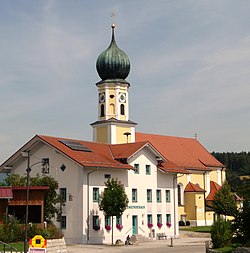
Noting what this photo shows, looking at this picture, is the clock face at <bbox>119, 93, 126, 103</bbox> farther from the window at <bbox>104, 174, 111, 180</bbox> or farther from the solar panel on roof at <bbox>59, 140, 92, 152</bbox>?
the window at <bbox>104, 174, 111, 180</bbox>

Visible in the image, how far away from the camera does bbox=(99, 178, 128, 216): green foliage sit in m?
44.4

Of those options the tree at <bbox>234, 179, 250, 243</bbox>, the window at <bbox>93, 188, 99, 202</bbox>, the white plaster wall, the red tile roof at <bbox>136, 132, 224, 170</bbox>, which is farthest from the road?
the red tile roof at <bbox>136, 132, 224, 170</bbox>

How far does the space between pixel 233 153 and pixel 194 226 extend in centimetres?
11074

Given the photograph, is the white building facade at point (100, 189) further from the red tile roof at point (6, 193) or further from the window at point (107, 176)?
the red tile roof at point (6, 193)

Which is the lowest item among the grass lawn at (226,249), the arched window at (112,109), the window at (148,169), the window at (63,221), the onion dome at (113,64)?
the grass lawn at (226,249)

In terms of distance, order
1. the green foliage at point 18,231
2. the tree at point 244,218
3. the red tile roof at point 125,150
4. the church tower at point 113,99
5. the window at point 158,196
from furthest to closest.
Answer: the church tower at point 113,99 < the window at point 158,196 < the red tile roof at point 125,150 < the green foliage at point 18,231 < the tree at point 244,218

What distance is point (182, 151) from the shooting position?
241ft

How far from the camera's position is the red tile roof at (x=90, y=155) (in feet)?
150

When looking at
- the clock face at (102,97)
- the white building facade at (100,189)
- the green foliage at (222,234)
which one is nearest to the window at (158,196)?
the white building facade at (100,189)

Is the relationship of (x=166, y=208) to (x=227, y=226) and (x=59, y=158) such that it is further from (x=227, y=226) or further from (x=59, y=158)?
(x=227, y=226)

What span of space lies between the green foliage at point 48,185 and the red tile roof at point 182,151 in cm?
2570

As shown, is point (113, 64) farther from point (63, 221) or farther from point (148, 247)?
point (148, 247)

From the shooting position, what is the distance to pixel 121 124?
68.3m

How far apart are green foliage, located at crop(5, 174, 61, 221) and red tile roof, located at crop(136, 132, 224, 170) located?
25.7 metres
